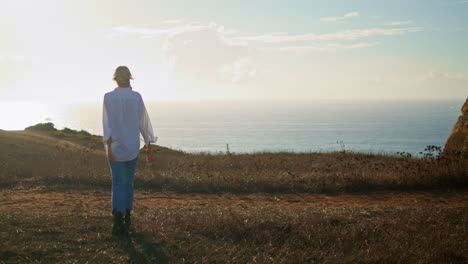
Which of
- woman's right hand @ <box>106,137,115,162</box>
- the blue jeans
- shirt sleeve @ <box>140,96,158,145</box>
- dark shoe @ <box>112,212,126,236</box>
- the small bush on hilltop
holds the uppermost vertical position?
the small bush on hilltop

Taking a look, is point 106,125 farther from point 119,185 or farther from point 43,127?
point 43,127

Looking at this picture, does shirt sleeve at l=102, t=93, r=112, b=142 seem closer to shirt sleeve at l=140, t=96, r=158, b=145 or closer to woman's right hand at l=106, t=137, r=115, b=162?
woman's right hand at l=106, t=137, r=115, b=162

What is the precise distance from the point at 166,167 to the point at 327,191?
5855mm

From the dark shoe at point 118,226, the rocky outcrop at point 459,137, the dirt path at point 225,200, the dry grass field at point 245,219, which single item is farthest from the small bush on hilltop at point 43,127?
the dark shoe at point 118,226

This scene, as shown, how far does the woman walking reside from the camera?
18.2 ft

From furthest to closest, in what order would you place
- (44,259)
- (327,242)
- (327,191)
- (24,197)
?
→ (327,191) → (24,197) → (327,242) → (44,259)

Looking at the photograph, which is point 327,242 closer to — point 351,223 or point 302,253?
point 302,253

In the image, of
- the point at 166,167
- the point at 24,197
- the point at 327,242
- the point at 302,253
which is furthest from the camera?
the point at 166,167

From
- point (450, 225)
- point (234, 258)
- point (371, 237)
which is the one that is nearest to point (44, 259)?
point (234, 258)

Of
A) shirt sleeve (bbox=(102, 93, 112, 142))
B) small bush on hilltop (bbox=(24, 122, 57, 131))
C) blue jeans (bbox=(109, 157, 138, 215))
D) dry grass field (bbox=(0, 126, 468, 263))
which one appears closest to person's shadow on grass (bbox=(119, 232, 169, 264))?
dry grass field (bbox=(0, 126, 468, 263))

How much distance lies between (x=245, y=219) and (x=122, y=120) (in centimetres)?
227

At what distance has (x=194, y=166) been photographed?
553 inches

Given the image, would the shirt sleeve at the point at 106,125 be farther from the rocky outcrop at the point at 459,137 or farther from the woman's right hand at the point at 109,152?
the rocky outcrop at the point at 459,137

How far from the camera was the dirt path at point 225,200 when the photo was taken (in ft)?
28.2
